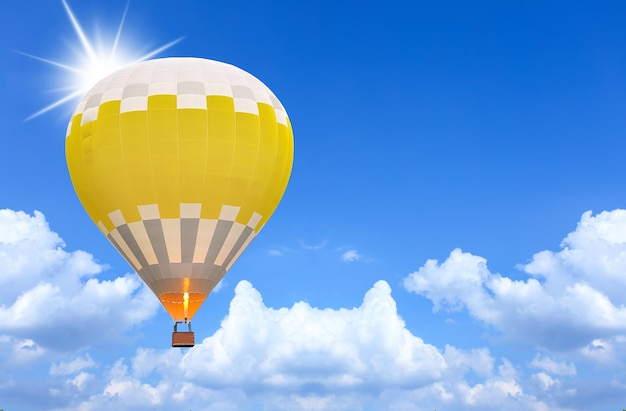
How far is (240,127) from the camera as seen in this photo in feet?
150

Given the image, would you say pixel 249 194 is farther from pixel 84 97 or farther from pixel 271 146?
pixel 84 97

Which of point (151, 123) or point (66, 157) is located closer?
point (151, 123)

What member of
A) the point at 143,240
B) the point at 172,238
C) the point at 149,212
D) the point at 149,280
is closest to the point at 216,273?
the point at 172,238

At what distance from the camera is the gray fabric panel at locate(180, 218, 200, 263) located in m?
45.7

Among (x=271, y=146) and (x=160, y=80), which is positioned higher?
(x=160, y=80)

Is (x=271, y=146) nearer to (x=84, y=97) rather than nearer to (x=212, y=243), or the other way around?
(x=212, y=243)

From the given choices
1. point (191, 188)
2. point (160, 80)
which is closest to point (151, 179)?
point (191, 188)

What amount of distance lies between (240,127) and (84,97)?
8144mm

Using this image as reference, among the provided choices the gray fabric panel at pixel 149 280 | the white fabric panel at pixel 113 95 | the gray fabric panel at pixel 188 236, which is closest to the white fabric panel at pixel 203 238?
the gray fabric panel at pixel 188 236

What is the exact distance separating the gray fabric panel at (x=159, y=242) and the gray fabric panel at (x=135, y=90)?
231 inches

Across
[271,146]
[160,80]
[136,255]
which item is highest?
[160,80]

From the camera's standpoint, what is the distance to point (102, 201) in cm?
4647

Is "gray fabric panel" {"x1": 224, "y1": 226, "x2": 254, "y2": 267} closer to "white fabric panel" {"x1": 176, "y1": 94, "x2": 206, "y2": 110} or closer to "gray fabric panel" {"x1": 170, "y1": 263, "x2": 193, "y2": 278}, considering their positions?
"gray fabric panel" {"x1": 170, "y1": 263, "x2": 193, "y2": 278}

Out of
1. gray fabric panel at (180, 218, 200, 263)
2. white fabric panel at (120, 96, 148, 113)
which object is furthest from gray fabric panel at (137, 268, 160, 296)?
white fabric panel at (120, 96, 148, 113)
